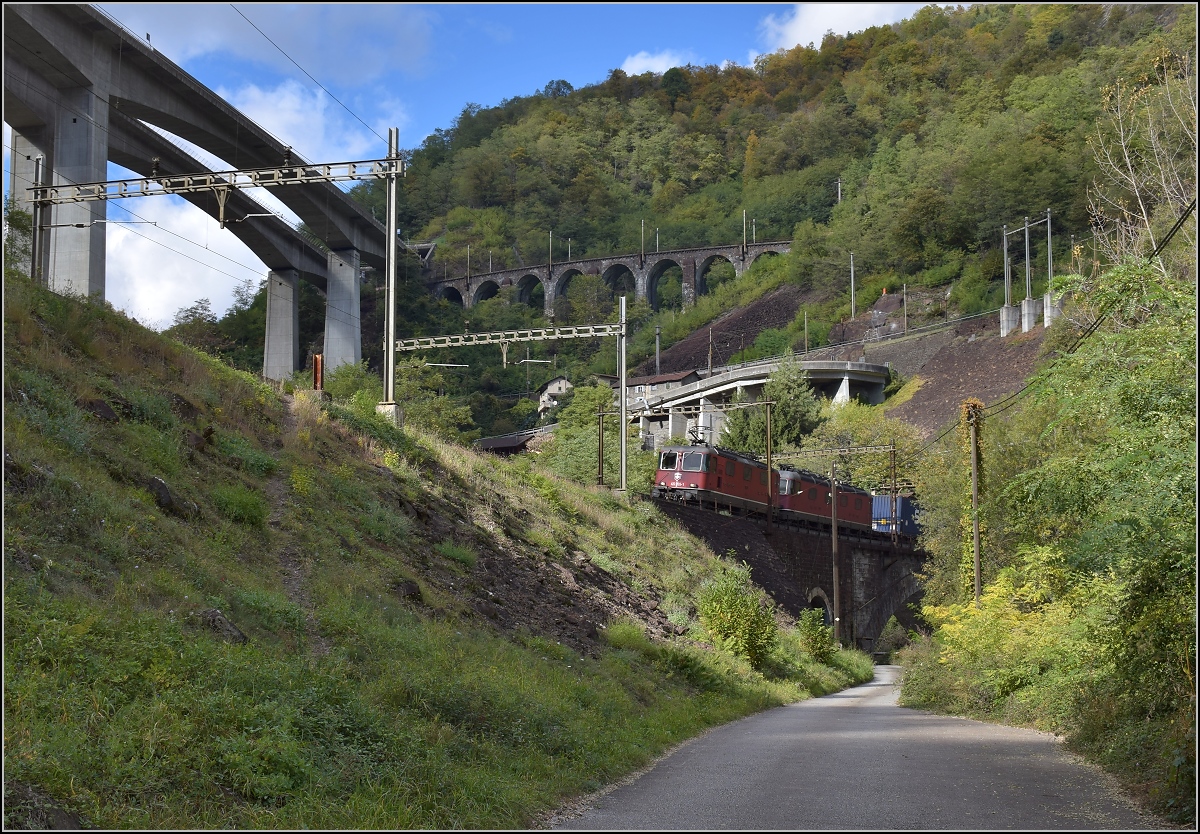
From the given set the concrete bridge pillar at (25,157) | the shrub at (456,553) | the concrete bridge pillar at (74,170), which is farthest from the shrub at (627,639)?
the concrete bridge pillar at (25,157)

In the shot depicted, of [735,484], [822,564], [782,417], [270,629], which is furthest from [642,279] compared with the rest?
[270,629]

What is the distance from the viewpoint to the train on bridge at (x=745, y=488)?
142 feet

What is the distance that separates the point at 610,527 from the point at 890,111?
118115 millimetres

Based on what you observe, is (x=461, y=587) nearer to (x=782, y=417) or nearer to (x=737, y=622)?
(x=737, y=622)

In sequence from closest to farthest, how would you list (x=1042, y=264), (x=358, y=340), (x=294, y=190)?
(x=294, y=190), (x=358, y=340), (x=1042, y=264)

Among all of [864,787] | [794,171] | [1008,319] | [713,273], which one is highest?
[794,171]

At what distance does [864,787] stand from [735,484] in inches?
1351

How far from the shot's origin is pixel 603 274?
124438 millimetres

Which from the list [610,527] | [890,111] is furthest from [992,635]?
[890,111]

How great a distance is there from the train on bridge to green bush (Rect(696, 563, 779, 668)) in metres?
11.9

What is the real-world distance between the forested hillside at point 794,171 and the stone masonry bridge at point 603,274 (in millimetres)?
2575

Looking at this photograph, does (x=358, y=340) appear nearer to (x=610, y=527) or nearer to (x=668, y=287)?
(x=610, y=527)

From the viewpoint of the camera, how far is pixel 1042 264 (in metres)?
83.4

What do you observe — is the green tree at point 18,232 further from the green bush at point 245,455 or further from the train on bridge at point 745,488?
the train on bridge at point 745,488
